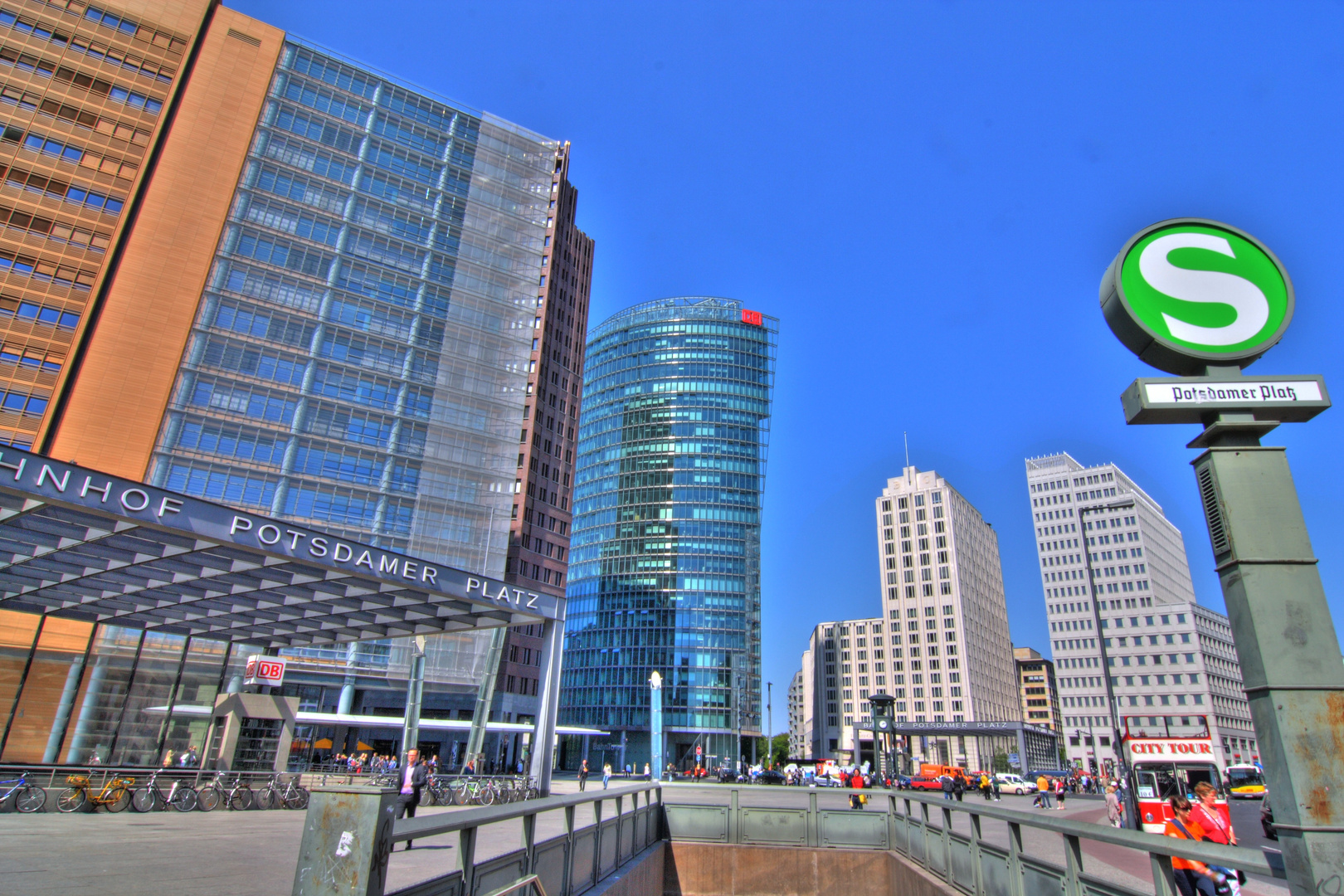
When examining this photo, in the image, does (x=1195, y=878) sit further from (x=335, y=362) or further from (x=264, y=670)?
(x=335, y=362)

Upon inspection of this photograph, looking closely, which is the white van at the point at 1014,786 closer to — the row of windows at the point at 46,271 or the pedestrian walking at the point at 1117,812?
the pedestrian walking at the point at 1117,812

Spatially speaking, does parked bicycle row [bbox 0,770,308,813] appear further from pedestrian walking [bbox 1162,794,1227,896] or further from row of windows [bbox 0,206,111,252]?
row of windows [bbox 0,206,111,252]

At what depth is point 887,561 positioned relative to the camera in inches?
5128

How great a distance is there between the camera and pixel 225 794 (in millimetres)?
18531

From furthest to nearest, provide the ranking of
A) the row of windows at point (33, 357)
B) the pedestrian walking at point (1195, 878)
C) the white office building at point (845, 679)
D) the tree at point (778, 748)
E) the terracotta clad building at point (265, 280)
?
the tree at point (778, 748) → the white office building at point (845, 679) → the terracotta clad building at point (265, 280) → the row of windows at point (33, 357) → the pedestrian walking at point (1195, 878)

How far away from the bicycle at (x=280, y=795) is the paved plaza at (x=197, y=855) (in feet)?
11.8

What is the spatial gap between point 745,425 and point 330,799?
356 ft

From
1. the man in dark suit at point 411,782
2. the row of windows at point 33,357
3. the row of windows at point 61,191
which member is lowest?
the man in dark suit at point 411,782

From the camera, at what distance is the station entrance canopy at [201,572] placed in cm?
1431

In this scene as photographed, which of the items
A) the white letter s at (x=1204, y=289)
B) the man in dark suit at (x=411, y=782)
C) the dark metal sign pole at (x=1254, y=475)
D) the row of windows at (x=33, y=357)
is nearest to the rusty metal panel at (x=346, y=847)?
the dark metal sign pole at (x=1254, y=475)

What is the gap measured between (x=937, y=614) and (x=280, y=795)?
118 m

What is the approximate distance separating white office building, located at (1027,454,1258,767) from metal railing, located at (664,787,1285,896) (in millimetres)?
95871

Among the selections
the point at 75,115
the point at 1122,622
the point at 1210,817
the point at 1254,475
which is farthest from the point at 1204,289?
the point at 1122,622

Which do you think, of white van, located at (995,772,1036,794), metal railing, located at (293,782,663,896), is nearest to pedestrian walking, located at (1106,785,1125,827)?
metal railing, located at (293,782,663,896)
